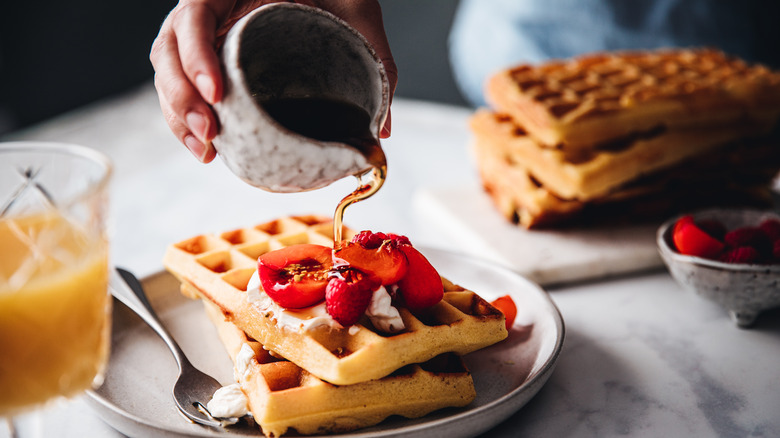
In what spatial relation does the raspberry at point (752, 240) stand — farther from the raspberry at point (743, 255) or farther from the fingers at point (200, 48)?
the fingers at point (200, 48)

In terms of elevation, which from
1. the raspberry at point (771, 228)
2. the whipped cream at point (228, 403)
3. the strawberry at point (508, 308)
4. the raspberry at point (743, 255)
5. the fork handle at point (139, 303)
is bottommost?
the fork handle at point (139, 303)

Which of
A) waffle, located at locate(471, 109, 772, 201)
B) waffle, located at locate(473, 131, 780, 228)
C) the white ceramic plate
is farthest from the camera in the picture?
waffle, located at locate(473, 131, 780, 228)

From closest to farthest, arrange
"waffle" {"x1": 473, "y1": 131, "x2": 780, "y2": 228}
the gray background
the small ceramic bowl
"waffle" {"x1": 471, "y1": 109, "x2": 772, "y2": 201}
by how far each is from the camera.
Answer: the small ceramic bowl → "waffle" {"x1": 471, "y1": 109, "x2": 772, "y2": 201} → "waffle" {"x1": 473, "y1": 131, "x2": 780, "y2": 228} → the gray background

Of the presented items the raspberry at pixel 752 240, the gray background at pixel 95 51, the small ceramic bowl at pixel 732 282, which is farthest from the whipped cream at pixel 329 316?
the gray background at pixel 95 51

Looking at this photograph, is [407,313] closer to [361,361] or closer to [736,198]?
[361,361]

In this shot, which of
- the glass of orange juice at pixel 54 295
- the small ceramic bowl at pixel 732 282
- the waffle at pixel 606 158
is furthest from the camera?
the waffle at pixel 606 158

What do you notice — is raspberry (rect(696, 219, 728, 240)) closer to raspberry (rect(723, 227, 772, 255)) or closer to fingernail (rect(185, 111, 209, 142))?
raspberry (rect(723, 227, 772, 255))

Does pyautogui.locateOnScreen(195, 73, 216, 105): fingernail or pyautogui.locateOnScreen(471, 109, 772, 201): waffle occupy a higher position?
pyautogui.locateOnScreen(195, 73, 216, 105): fingernail

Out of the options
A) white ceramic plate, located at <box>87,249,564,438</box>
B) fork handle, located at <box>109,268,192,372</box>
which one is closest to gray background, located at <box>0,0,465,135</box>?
fork handle, located at <box>109,268,192,372</box>
